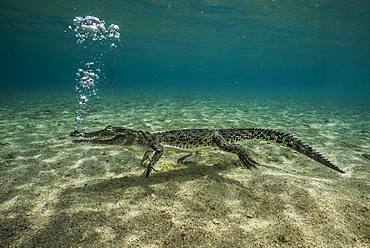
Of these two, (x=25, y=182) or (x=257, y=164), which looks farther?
(x=257, y=164)

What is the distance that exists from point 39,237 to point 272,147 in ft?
21.6

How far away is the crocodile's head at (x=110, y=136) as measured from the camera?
5.01 metres

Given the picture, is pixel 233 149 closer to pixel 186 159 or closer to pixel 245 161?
pixel 245 161

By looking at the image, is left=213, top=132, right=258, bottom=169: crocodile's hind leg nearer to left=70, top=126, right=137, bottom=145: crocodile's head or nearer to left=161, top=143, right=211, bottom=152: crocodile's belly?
left=161, top=143, right=211, bottom=152: crocodile's belly

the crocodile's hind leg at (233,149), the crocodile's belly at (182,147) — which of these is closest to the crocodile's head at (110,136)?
the crocodile's belly at (182,147)

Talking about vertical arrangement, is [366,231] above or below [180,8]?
below

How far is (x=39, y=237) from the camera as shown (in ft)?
11.3

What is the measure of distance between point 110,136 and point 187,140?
1.67 metres

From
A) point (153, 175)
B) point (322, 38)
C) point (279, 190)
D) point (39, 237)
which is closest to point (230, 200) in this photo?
point (279, 190)

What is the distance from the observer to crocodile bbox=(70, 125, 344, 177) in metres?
5.21

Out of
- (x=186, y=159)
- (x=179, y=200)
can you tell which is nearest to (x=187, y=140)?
(x=186, y=159)

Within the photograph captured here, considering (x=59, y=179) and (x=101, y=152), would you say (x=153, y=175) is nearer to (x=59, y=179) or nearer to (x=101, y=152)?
(x=59, y=179)

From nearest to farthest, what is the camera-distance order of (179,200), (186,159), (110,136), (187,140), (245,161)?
(179,200) < (110,136) < (187,140) < (245,161) < (186,159)

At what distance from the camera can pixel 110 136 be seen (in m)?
5.16
